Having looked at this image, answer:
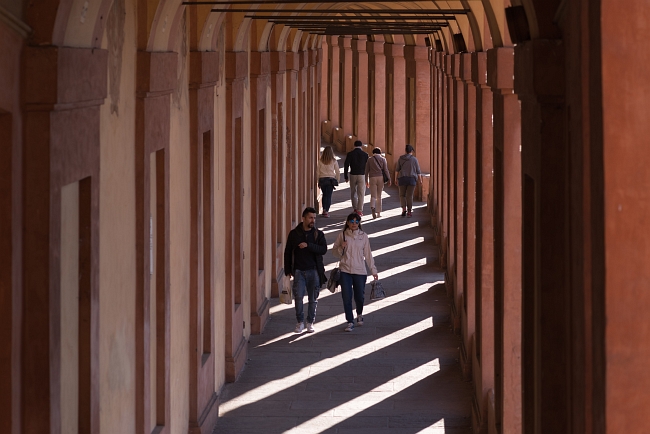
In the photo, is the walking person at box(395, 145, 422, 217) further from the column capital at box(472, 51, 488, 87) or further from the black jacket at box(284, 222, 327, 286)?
the column capital at box(472, 51, 488, 87)

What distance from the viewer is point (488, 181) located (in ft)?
36.5

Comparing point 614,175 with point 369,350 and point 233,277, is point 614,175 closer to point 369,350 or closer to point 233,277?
point 233,277

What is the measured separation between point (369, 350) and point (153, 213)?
6237 mm

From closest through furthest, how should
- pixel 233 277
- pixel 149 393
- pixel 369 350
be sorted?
pixel 149 393, pixel 233 277, pixel 369 350

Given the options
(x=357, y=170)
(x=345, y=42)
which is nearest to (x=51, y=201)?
(x=357, y=170)

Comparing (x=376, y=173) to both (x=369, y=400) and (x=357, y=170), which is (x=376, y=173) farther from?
(x=369, y=400)

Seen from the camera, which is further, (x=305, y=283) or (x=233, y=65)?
(x=305, y=283)

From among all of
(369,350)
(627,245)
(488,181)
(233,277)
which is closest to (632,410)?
(627,245)

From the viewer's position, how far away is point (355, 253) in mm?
14812

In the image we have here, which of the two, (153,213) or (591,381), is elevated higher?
(153,213)

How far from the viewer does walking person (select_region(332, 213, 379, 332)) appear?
14.7 meters

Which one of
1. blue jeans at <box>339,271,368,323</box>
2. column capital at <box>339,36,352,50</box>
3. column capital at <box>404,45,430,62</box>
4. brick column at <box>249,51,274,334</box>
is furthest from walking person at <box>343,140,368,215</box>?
column capital at <box>339,36,352,50</box>

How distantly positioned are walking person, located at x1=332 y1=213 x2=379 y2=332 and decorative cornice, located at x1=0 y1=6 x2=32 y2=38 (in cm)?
956

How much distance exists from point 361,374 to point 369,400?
3.49 ft
